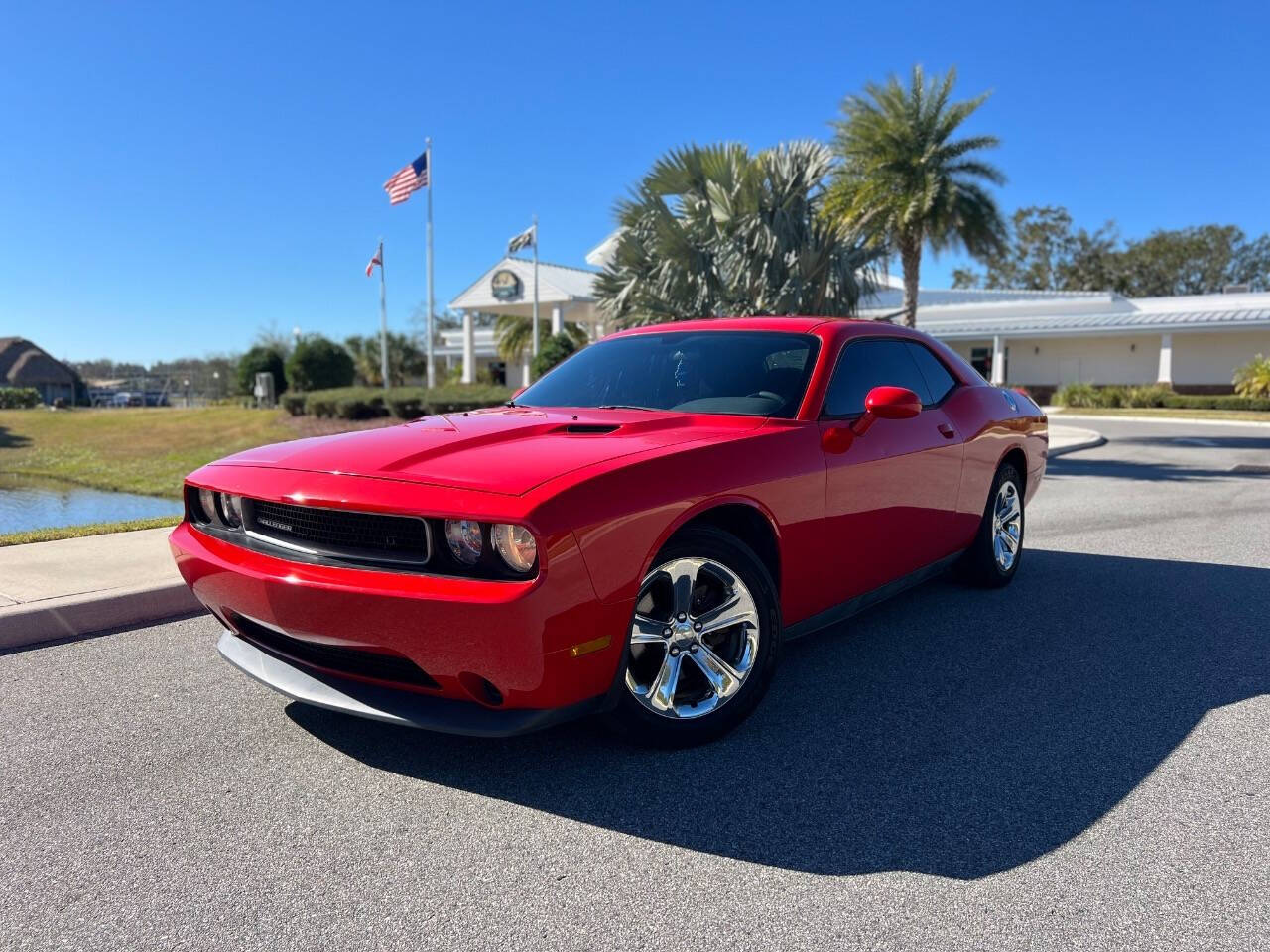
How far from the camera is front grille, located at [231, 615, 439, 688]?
115 inches

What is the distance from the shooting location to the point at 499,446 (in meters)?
3.30

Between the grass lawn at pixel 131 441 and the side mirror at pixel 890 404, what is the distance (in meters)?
11.3

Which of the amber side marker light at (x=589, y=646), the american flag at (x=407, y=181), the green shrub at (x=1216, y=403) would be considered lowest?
the amber side marker light at (x=589, y=646)

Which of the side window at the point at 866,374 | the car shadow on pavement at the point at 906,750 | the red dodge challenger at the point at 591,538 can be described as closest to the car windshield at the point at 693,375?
the red dodge challenger at the point at 591,538

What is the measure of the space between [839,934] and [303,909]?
1.37 metres

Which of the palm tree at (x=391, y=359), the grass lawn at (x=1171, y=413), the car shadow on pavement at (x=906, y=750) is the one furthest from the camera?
the palm tree at (x=391, y=359)

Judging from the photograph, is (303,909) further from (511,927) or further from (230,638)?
(230,638)

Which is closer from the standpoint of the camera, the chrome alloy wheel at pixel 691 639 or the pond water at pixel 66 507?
the chrome alloy wheel at pixel 691 639

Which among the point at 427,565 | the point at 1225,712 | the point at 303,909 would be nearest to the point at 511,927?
the point at 303,909

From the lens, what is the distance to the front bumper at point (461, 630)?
2.70 m

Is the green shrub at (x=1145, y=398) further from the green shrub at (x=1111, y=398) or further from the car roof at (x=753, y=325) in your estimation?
the car roof at (x=753, y=325)

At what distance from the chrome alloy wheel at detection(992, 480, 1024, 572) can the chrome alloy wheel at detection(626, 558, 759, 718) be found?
280 centimetres

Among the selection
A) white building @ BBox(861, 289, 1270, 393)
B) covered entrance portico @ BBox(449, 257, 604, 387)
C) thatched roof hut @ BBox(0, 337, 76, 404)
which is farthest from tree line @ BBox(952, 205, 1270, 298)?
thatched roof hut @ BBox(0, 337, 76, 404)

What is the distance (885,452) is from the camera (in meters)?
4.26
